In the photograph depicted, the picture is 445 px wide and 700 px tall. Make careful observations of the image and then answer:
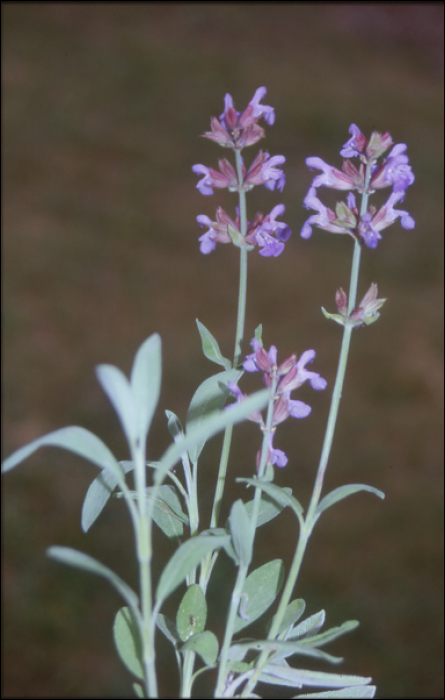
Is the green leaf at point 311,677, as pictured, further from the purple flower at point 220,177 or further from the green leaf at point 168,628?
the purple flower at point 220,177

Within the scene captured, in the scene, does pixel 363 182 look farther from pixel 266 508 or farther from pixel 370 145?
pixel 266 508

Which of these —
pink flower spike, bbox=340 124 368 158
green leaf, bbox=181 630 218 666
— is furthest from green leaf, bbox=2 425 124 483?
pink flower spike, bbox=340 124 368 158

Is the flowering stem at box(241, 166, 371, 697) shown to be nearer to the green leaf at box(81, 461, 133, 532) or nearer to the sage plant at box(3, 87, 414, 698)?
the sage plant at box(3, 87, 414, 698)

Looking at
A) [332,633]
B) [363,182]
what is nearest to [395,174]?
[363,182]

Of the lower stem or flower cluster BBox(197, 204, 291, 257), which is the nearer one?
the lower stem

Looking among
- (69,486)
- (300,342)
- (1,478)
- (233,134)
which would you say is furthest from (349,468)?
(233,134)

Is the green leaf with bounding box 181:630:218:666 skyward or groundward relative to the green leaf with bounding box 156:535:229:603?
groundward
